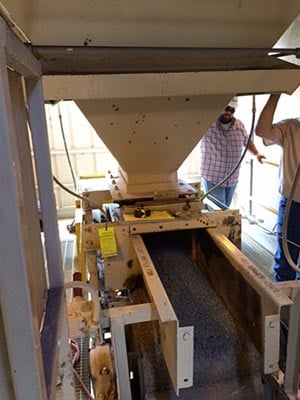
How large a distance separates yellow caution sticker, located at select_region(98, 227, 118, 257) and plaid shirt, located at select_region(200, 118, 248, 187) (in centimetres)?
183

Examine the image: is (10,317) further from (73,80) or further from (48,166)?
(73,80)

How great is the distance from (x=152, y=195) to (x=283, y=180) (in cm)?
93

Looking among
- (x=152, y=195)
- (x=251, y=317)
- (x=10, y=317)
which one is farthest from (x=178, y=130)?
(x=10, y=317)

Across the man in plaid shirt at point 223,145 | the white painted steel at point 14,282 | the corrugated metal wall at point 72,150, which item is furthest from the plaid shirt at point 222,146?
the white painted steel at point 14,282

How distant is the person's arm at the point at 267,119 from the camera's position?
1.91 m

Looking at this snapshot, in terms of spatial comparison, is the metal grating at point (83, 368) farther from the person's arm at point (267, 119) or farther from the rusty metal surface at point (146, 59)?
the person's arm at point (267, 119)

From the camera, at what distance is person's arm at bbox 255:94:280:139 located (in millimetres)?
1910

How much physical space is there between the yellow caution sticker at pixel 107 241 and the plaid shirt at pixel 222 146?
1829mm

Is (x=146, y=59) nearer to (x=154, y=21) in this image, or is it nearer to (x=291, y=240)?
(x=154, y=21)

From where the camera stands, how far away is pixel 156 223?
5.21 ft

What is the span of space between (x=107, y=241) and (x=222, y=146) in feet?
6.31

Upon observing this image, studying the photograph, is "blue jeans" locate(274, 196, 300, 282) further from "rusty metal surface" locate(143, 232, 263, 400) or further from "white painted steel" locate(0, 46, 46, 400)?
"white painted steel" locate(0, 46, 46, 400)

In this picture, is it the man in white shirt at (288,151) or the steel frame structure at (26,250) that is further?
the man in white shirt at (288,151)

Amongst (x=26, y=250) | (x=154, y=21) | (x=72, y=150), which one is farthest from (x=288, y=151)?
(x=72, y=150)
